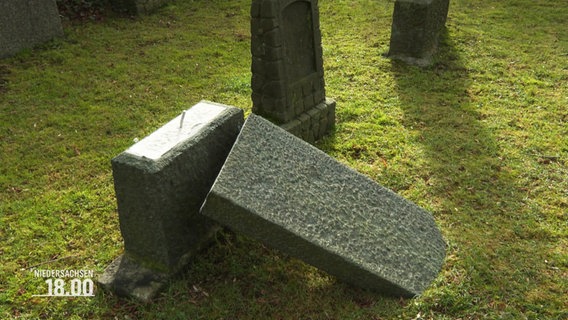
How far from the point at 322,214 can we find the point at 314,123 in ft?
6.61

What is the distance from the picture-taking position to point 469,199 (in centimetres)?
423

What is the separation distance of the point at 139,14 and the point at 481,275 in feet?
23.6

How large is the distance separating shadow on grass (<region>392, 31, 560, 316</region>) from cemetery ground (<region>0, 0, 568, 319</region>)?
2 centimetres

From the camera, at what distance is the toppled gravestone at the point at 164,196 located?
2984mm

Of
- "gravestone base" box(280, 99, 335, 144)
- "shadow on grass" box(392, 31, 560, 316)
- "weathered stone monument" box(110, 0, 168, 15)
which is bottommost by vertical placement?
"shadow on grass" box(392, 31, 560, 316)

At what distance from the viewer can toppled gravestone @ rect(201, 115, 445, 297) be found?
2928mm

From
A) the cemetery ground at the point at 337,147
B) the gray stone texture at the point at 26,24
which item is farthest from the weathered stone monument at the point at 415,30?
the gray stone texture at the point at 26,24

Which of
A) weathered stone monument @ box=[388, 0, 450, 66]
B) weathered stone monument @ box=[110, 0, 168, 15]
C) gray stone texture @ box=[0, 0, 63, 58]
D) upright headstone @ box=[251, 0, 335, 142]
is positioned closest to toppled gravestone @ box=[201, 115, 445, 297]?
upright headstone @ box=[251, 0, 335, 142]

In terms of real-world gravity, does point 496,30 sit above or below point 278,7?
below

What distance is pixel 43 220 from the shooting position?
3.94 meters

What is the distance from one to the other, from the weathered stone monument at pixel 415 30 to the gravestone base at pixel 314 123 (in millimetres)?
2200

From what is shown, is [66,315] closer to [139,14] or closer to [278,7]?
[278,7]

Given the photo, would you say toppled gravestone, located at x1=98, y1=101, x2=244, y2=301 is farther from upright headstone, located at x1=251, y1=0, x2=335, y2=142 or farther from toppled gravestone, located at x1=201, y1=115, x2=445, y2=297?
upright headstone, located at x1=251, y1=0, x2=335, y2=142

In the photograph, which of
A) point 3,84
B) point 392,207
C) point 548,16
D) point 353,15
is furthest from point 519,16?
point 3,84
